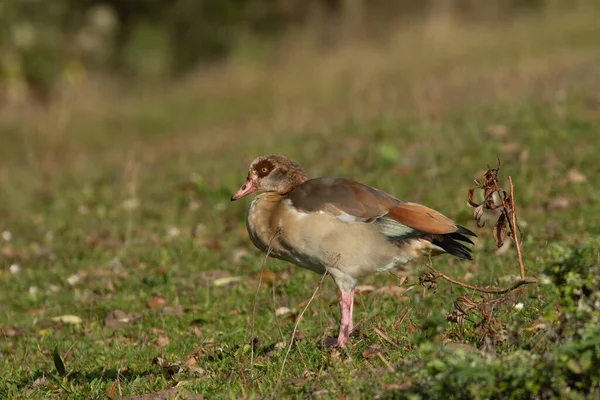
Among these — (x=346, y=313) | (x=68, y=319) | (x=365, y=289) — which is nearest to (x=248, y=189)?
(x=346, y=313)

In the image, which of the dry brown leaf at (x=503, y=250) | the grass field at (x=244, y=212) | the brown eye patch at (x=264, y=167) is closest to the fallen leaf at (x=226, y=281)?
the grass field at (x=244, y=212)

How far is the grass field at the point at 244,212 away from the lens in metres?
5.00

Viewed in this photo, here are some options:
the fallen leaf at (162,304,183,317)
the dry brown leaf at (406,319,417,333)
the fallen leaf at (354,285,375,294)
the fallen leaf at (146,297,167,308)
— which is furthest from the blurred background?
the dry brown leaf at (406,319,417,333)

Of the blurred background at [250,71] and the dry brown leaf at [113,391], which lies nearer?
the dry brown leaf at [113,391]

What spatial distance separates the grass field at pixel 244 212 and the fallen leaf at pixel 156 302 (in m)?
0.02

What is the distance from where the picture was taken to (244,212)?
35.5 feet

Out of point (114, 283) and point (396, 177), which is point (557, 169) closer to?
point (396, 177)

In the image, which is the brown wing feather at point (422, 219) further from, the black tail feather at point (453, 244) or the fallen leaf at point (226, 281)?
the fallen leaf at point (226, 281)

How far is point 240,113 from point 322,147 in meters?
6.73

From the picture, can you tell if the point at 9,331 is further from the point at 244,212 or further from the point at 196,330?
the point at 244,212

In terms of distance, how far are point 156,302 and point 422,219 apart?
3052mm

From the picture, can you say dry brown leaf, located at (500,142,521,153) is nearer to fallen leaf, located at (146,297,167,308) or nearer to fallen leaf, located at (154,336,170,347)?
fallen leaf, located at (146,297,167,308)

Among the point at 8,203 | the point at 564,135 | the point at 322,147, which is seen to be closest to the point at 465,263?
the point at 564,135

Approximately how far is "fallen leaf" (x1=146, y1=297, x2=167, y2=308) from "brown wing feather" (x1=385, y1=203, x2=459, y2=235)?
9.13 ft
